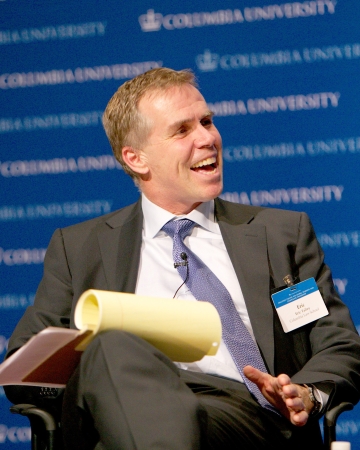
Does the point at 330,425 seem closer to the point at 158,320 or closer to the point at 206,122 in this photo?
the point at 158,320

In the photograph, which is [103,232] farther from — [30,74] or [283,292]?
[30,74]

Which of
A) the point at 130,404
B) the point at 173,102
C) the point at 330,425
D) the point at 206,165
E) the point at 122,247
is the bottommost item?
the point at 330,425

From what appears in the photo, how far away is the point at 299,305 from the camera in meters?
2.60

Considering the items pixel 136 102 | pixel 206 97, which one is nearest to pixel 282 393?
pixel 136 102

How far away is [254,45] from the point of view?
367 centimetres

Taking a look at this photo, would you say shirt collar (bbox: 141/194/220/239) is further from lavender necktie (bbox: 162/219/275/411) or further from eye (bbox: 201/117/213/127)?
eye (bbox: 201/117/213/127)

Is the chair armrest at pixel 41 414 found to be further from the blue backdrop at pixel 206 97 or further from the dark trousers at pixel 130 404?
the blue backdrop at pixel 206 97

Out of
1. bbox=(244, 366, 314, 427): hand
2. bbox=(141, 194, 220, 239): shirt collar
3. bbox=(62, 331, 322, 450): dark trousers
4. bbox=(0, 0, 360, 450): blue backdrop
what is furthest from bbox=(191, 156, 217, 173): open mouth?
bbox=(62, 331, 322, 450): dark trousers

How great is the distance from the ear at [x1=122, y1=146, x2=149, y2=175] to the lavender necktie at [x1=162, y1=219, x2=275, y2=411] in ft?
1.15

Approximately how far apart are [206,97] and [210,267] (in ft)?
4.14

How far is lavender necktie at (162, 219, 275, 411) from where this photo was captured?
2475 millimetres

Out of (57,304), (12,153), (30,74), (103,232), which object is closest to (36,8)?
(30,74)

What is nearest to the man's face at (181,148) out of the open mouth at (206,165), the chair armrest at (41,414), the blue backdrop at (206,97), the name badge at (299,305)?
the open mouth at (206,165)

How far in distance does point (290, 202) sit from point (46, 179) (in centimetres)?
120
